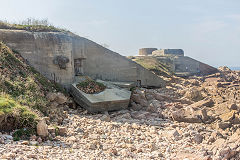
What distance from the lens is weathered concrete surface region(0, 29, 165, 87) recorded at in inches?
493

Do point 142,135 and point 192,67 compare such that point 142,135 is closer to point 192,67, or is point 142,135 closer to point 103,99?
point 103,99

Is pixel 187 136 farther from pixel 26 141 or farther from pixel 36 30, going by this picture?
pixel 36 30

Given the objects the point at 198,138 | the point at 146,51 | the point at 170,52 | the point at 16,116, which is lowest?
the point at 198,138

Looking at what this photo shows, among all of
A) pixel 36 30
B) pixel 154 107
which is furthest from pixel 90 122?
pixel 36 30

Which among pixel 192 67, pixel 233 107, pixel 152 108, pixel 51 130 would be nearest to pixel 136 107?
pixel 152 108

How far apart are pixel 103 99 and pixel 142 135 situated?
3786 mm

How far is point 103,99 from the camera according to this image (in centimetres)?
1156

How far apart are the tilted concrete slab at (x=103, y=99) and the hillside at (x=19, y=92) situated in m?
1.26

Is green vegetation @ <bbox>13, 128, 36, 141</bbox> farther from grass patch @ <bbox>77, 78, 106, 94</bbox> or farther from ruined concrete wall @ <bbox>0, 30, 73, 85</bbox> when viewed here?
ruined concrete wall @ <bbox>0, 30, 73, 85</bbox>

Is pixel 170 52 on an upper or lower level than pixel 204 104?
upper

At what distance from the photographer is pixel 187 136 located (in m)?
8.30

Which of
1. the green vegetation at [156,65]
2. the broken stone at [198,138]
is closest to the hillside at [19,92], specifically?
the broken stone at [198,138]

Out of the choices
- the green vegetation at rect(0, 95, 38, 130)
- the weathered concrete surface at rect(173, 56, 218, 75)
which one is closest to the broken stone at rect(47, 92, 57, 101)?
the green vegetation at rect(0, 95, 38, 130)

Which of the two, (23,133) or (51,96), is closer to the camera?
(23,133)
